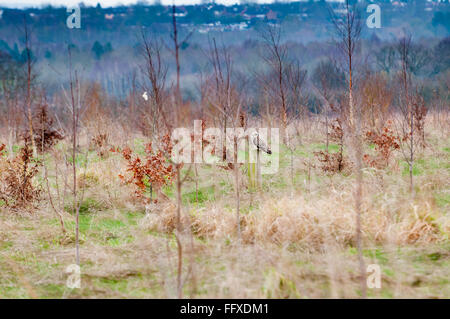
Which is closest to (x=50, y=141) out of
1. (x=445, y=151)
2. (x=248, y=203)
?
(x=248, y=203)

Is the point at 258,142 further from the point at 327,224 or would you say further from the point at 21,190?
the point at 21,190

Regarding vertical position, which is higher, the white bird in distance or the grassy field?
the white bird in distance

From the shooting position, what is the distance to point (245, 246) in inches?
182

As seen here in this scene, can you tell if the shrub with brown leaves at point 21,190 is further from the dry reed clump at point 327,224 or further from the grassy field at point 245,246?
the dry reed clump at point 327,224

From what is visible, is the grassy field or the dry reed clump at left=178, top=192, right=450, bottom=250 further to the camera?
the dry reed clump at left=178, top=192, right=450, bottom=250

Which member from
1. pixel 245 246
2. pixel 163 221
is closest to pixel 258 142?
pixel 163 221

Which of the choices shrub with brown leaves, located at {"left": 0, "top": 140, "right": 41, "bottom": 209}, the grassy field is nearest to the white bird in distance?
the grassy field

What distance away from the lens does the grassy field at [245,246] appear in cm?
361

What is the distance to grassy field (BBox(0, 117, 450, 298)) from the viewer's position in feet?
11.9

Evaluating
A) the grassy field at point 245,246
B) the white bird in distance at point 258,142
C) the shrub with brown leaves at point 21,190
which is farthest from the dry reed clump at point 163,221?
the shrub with brown leaves at point 21,190

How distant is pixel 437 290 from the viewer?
3.57 metres

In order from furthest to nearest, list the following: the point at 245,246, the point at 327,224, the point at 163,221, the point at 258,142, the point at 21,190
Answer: the point at 258,142 < the point at 21,190 < the point at 163,221 < the point at 327,224 < the point at 245,246

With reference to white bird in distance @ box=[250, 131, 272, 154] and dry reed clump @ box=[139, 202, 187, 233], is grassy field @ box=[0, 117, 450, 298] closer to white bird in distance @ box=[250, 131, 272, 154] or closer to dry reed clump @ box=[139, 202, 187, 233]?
dry reed clump @ box=[139, 202, 187, 233]
